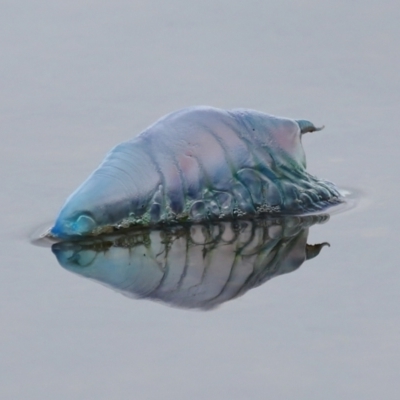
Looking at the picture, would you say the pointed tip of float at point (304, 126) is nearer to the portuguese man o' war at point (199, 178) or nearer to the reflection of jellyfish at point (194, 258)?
the portuguese man o' war at point (199, 178)

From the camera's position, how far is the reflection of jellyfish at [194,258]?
30.1ft

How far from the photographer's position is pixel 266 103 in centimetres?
1195

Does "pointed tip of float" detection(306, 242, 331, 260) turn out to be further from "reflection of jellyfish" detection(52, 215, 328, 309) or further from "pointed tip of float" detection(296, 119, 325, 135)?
"pointed tip of float" detection(296, 119, 325, 135)

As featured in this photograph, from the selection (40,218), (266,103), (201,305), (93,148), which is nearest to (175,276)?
(201,305)

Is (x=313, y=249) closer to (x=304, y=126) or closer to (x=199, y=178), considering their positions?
(x=199, y=178)

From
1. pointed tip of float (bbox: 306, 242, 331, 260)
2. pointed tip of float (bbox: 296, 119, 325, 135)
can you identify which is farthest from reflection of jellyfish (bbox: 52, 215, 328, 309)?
pointed tip of float (bbox: 296, 119, 325, 135)

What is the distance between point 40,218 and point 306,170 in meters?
1.49

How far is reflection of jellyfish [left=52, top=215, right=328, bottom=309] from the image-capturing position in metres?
9.17

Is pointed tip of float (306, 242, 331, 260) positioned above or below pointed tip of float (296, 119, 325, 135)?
below

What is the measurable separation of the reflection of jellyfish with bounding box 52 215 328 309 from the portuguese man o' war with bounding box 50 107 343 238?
9 cm

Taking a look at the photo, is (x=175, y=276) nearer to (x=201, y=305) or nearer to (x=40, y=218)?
(x=201, y=305)

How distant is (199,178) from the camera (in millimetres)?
9898

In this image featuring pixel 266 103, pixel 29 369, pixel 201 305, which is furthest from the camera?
pixel 266 103

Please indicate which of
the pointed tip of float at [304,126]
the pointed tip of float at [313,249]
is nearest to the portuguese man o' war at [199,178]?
the pointed tip of float at [304,126]
